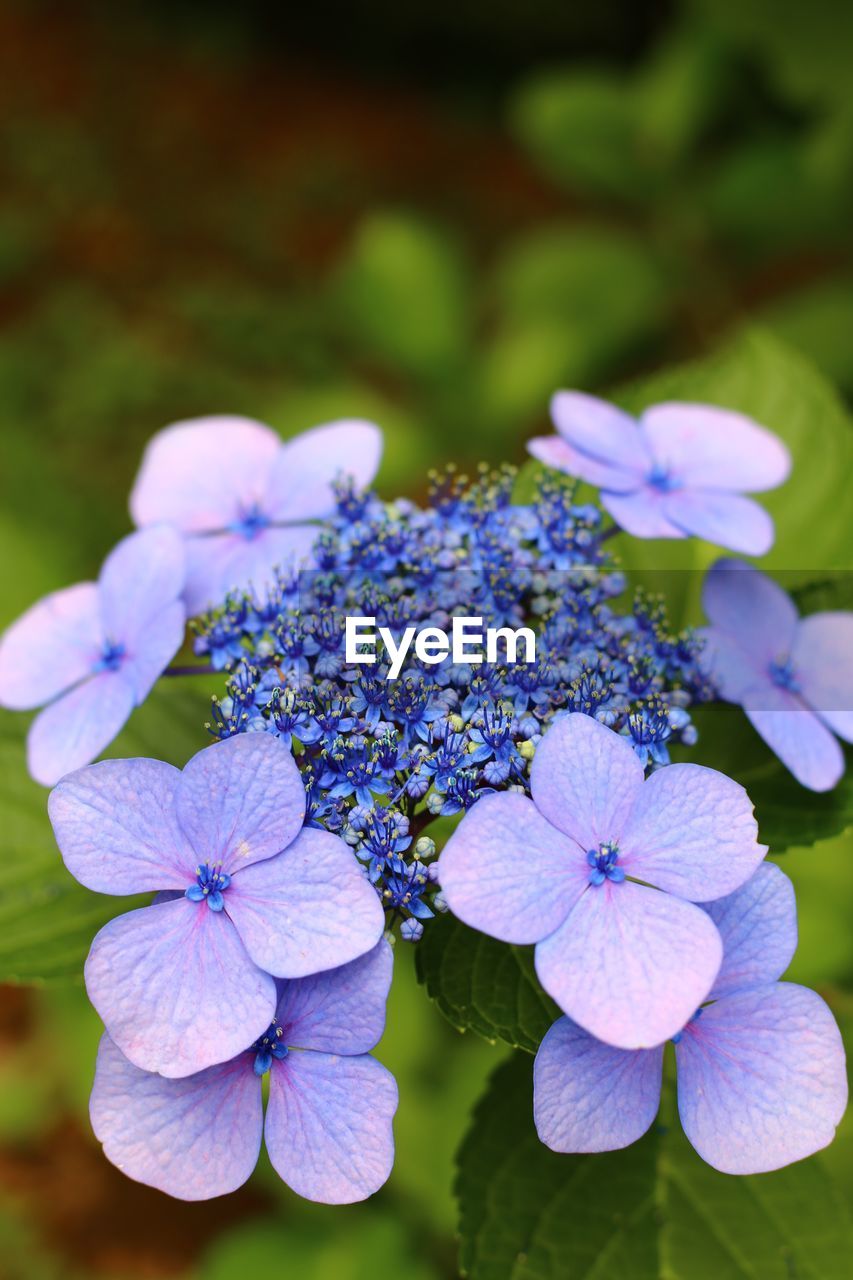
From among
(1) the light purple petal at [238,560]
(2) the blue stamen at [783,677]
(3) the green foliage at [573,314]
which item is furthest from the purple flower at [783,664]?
(3) the green foliage at [573,314]

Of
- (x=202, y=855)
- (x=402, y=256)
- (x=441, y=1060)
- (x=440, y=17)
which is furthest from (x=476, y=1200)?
(x=440, y=17)

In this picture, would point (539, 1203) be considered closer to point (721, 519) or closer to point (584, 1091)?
point (584, 1091)

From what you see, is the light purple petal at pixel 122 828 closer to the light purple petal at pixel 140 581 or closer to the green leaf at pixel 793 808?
the light purple petal at pixel 140 581

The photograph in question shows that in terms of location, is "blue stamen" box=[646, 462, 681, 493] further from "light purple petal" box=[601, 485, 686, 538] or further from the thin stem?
the thin stem

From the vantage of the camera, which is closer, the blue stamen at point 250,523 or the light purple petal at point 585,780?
the light purple petal at point 585,780

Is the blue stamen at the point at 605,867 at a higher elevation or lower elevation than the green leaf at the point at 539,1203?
higher

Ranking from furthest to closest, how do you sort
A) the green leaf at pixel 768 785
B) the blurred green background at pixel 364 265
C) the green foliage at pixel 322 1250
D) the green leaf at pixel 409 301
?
the green leaf at pixel 409 301 → the blurred green background at pixel 364 265 → the green foliage at pixel 322 1250 → the green leaf at pixel 768 785

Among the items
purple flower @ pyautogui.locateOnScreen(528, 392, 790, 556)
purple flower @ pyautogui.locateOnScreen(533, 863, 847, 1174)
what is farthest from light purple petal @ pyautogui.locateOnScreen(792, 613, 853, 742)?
purple flower @ pyautogui.locateOnScreen(533, 863, 847, 1174)
